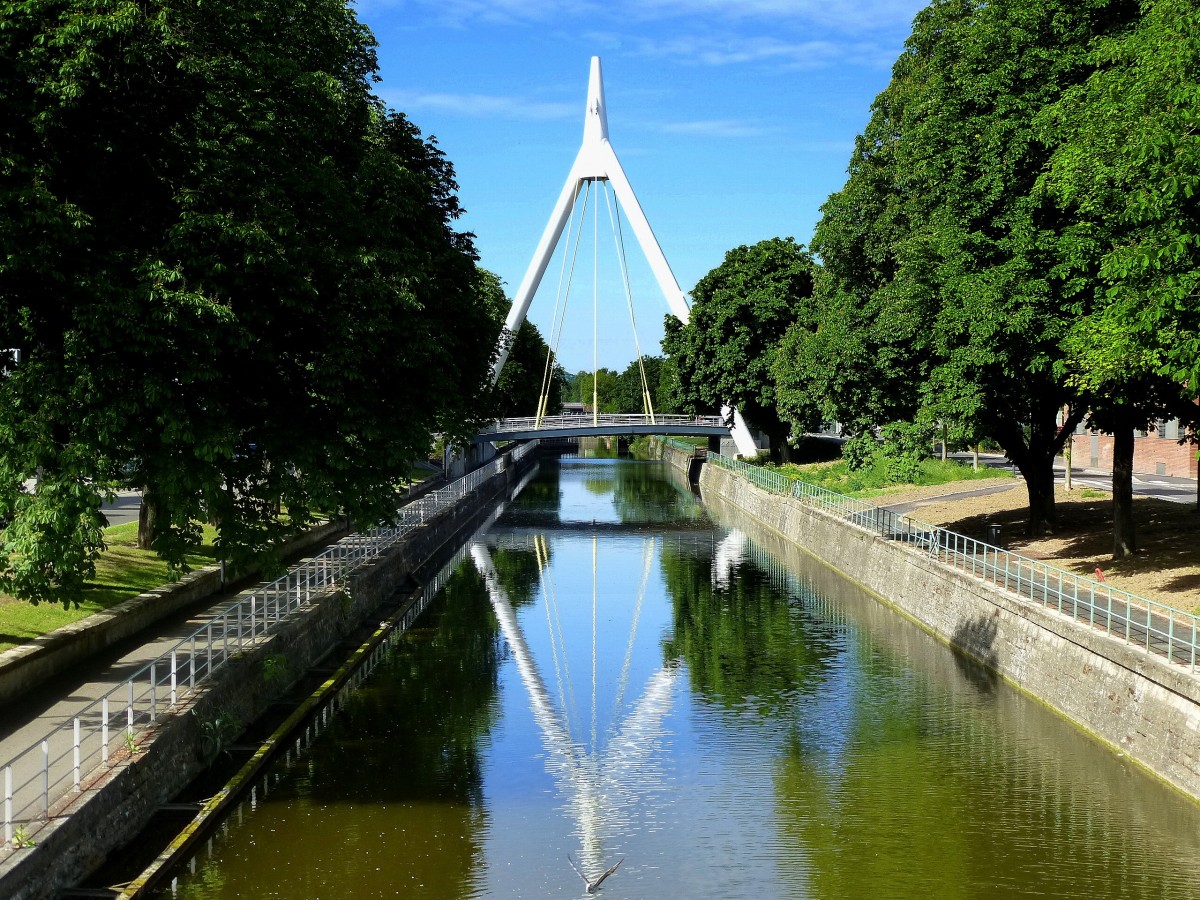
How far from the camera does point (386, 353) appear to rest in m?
21.0

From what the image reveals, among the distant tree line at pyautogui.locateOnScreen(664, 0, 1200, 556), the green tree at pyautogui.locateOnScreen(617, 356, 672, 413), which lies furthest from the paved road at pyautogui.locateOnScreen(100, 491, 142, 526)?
the green tree at pyautogui.locateOnScreen(617, 356, 672, 413)

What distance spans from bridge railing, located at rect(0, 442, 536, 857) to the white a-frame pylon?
4306 cm

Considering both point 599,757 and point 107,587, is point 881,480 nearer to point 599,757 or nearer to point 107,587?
point 599,757

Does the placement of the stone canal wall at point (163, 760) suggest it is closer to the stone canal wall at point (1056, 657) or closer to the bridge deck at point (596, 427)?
the stone canal wall at point (1056, 657)

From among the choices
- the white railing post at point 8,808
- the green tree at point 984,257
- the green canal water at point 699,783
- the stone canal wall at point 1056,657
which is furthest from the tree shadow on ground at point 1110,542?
the white railing post at point 8,808

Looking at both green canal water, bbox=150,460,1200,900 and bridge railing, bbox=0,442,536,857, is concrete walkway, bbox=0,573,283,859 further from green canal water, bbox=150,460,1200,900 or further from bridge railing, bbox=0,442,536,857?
green canal water, bbox=150,460,1200,900

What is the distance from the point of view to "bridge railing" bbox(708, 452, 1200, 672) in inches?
695

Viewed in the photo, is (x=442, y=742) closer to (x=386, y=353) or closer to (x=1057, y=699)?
(x=386, y=353)

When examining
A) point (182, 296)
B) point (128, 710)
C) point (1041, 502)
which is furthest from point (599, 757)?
point (1041, 502)

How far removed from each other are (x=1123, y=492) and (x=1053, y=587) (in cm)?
346

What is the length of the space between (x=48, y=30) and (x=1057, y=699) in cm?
1774

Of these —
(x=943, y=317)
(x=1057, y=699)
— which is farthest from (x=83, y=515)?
(x=943, y=317)

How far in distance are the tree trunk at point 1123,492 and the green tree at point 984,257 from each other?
113 centimetres

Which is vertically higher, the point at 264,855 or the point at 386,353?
the point at 386,353
